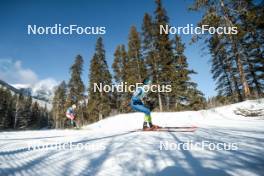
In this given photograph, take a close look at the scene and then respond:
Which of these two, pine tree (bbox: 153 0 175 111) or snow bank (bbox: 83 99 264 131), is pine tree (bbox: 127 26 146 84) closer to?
pine tree (bbox: 153 0 175 111)

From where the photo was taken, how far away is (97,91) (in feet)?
123

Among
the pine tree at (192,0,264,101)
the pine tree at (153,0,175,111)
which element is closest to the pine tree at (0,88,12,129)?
the pine tree at (153,0,175,111)

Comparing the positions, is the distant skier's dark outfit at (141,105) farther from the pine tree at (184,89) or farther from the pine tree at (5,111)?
the pine tree at (5,111)

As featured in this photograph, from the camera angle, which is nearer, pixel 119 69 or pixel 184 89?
pixel 184 89

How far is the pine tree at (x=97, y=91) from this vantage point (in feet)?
120

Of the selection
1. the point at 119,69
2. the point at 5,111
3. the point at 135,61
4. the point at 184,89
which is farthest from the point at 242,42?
the point at 5,111

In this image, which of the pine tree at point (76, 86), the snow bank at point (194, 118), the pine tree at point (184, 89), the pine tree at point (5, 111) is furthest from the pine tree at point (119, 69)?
the pine tree at point (5, 111)

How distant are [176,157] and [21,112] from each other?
7838 cm

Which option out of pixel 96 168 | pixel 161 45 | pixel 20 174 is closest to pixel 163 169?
pixel 96 168

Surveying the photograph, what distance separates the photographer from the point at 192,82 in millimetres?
27391

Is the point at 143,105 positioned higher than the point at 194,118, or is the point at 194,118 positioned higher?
the point at 143,105

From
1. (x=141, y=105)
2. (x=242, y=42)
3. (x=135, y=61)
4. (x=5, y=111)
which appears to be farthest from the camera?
(x=5, y=111)

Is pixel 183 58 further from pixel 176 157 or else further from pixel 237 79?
pixel 176 157

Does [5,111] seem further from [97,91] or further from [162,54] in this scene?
[162,54]
